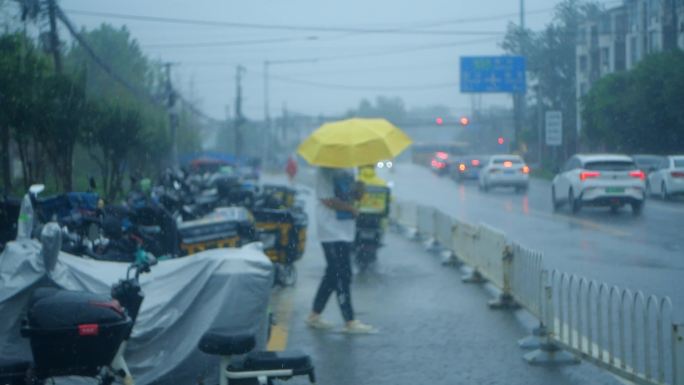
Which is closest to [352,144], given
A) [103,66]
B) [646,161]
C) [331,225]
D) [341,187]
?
[341,187]

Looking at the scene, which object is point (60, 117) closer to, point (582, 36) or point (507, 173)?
point (582, 36)

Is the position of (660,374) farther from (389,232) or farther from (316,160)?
(389,232)

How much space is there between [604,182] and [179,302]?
66.0 ft

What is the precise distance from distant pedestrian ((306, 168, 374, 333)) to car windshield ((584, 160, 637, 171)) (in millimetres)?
15541

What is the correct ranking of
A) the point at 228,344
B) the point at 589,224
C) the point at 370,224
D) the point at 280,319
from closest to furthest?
the point at 228,344 < the point at 280,319 < the point at 370,224 < the point at 589,224

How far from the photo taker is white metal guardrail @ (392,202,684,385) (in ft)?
22.8

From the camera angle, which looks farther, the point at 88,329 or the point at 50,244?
the point at 50,244

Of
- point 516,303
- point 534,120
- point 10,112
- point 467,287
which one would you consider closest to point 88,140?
point 10,112

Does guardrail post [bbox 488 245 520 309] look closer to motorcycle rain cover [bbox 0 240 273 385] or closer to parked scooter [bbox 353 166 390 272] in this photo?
parked scooter [bbox 353 166 390 272]

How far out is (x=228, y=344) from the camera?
6445 mm

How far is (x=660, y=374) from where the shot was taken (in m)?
6.78

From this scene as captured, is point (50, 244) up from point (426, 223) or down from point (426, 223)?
up

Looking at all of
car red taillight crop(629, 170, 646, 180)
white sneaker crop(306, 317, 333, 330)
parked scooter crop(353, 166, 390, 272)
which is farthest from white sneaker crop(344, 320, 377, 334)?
car red taillight crop(629, 170, 646, 180)

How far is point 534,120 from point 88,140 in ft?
78.2
